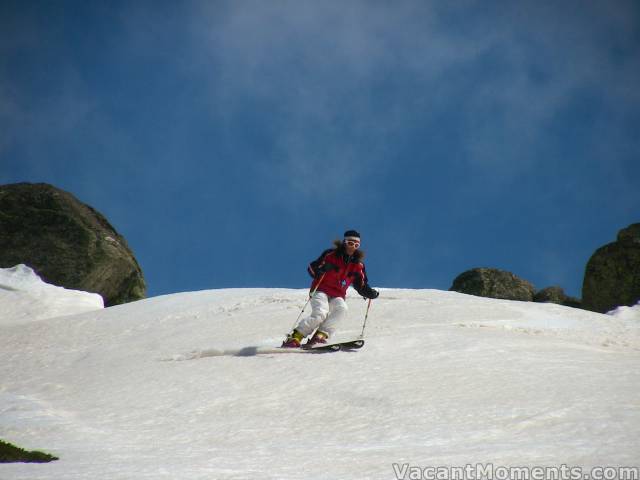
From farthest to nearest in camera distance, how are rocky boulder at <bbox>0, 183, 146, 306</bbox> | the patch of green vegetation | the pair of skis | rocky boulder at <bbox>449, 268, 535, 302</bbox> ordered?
rocky boulder at <bbox>449, 268, 535, 302</bbox> < rocky boulder at <bbox>0, 183, 146, 306</bbox> < the pair of skis < the patch of green vegetation

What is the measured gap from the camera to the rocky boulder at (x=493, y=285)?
3052 centimetres

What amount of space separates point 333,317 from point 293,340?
2.44 ft

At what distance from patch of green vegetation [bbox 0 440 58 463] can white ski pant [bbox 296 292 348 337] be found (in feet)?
16.3

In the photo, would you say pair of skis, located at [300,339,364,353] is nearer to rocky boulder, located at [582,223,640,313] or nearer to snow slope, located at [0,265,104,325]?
snow slope, located at [0,265,104,325]

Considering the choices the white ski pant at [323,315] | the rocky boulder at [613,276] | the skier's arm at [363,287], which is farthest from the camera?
the rocky boulder at [613,276]

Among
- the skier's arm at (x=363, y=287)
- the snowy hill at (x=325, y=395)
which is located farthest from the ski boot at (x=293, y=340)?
the skier's arm at (x=363, y=287)

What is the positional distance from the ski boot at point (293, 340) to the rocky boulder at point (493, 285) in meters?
21.9

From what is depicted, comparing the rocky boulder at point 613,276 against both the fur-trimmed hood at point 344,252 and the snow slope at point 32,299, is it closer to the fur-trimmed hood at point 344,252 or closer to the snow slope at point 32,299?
the fur-trimmed hood at point 344,252

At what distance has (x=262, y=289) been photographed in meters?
15.2

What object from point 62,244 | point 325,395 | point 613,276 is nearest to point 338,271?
point 325,395

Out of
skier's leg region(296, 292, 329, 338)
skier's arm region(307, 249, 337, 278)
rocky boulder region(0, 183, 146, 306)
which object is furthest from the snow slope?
skier's arm region(307, 249, 337, 278)

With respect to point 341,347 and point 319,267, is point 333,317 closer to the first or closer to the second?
point 341,347

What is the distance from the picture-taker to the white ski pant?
9766 mm

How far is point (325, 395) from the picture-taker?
701 cm
